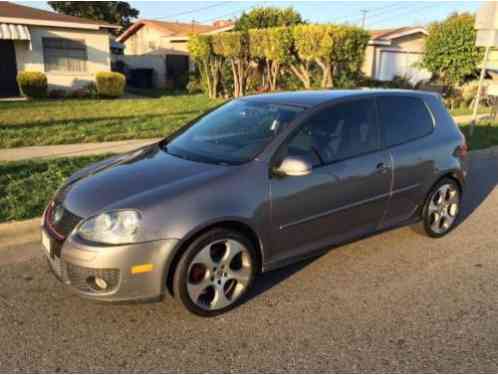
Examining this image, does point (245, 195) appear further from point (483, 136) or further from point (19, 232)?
point (483, 136)

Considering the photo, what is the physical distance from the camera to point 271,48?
52.0 feet

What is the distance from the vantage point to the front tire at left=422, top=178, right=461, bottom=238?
475 centimetres

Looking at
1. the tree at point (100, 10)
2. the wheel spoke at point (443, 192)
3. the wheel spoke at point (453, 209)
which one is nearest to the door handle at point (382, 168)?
the wheel spoke at point (443, 192)

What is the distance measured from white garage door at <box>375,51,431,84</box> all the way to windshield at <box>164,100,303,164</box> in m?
25.1

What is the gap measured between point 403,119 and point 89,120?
8.96 metres

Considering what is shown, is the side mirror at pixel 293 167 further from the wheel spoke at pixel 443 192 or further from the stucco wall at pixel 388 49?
the stucco wall at pixel 388 49

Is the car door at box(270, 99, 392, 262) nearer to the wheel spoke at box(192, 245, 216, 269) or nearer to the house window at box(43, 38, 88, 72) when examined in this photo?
the wheel spoke at box(192, 245, 216, 269)

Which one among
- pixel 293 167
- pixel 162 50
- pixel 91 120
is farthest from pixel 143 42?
pixel 293 167

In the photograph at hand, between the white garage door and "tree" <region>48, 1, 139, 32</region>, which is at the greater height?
"tree" <region>48, 1, 139, 32</region>

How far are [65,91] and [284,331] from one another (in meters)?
18.1

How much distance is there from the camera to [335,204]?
380 cm

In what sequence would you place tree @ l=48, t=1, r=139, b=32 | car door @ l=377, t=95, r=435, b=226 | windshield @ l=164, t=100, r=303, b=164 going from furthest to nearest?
tree @ l=48, t=1, r=139, b=32 < car door @ l=377, t=95, r=435, b=226 < windshield @ l=164, t=100, r=303, b=164

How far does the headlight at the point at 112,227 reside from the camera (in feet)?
9.75

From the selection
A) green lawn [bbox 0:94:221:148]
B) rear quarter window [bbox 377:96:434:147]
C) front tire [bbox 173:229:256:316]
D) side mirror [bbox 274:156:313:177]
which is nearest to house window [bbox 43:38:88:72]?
green lawn [bbox 0:94:221:148]
